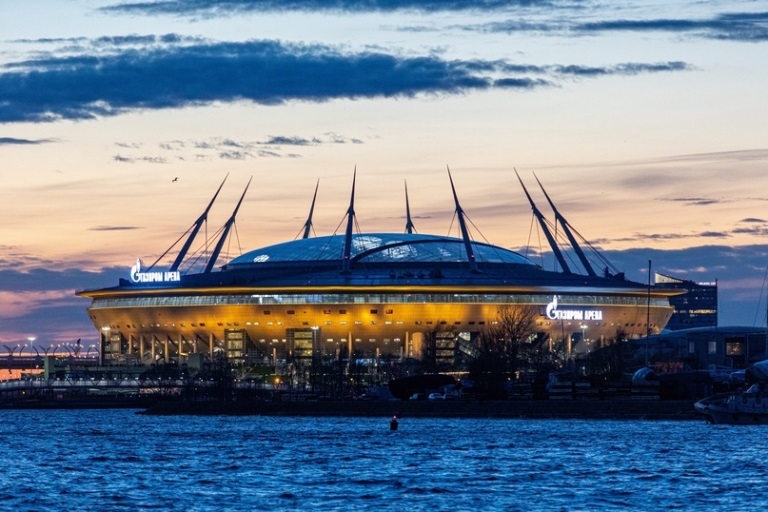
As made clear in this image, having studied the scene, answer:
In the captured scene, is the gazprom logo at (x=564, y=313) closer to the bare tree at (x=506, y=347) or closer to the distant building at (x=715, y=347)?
the bare tree at (x=506, y=347)

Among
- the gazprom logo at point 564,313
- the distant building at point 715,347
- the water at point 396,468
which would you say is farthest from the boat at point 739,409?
the gazprom logo at point 564,313

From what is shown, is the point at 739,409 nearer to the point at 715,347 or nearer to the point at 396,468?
the point at 396,468

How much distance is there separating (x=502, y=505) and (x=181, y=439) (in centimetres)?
3937

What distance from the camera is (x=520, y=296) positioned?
19638 centimetres

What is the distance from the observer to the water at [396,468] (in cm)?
6041

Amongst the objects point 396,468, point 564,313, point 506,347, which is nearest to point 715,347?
point 506,347

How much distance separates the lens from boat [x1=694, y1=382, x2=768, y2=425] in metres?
98.6

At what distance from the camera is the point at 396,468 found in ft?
241

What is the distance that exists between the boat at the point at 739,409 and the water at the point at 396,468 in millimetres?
942

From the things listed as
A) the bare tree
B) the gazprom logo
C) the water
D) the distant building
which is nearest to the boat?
the water

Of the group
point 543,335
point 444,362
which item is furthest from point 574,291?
point 444,362

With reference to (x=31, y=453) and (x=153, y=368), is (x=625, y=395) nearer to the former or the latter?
(x=31, y=453)

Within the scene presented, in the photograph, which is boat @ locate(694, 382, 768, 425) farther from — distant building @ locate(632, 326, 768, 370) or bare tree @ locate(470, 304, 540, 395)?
distant building @ locate(632, 326, 768, 370)

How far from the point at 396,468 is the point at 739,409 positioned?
30788 millimetres
